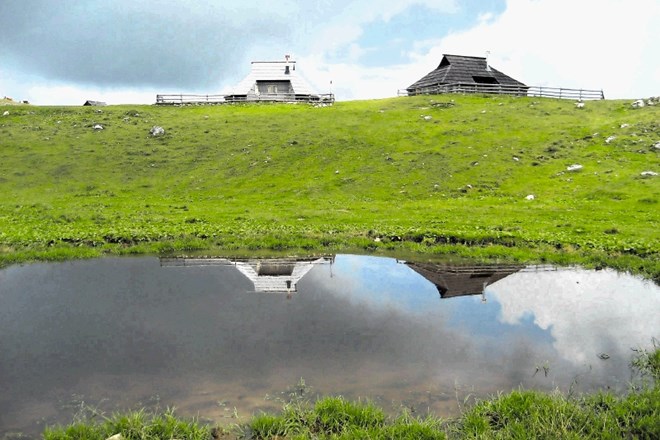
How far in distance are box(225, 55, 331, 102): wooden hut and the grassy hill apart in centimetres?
824

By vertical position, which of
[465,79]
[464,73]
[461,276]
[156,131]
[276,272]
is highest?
[464,73]

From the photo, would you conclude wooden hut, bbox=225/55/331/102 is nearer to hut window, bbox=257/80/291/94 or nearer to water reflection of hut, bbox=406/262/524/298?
hut window, bbox=257/80/291/94

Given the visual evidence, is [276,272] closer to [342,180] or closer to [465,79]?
[342,180]

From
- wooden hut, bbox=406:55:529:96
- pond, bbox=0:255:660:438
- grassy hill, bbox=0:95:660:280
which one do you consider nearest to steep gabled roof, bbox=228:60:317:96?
grassy hill, bbox=0:95:660:280

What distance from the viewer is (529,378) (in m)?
11.6

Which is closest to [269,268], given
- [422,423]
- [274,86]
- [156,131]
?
[422,423]

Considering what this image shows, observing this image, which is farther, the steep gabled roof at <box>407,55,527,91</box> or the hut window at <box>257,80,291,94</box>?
the hut window at <box>257,80,291,94</box>

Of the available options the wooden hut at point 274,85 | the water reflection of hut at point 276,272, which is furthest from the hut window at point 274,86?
the water reflection of hut at point 276,272

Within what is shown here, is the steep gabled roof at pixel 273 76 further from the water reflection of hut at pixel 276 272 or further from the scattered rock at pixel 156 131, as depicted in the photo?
the water reflection of hut at pixel 276 272

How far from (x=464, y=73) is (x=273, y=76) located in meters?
A: 34.2

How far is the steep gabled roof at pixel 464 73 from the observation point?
82250 millimetres

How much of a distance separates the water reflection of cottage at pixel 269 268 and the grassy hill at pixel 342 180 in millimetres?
1843

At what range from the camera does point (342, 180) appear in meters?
47.3

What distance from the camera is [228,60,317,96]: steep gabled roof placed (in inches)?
3346
